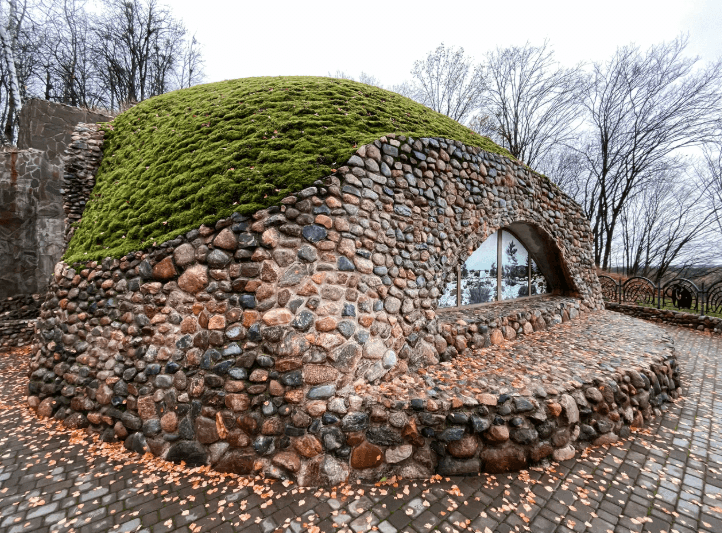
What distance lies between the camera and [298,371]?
3236 millimetres

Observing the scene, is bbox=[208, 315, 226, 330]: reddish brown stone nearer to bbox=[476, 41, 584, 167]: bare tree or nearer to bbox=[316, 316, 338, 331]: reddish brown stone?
bbox=[316, 316, 338, 331]: reddish brown stone

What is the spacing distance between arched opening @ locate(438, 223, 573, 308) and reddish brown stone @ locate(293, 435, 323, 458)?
356 centimetres

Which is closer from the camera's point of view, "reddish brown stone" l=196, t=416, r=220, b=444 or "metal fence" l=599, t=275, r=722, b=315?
"reddish brown stone" l=196, t=416, r=220, b=444

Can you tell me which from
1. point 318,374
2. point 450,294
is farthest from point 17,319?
point 450,294

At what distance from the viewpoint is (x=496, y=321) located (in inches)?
211

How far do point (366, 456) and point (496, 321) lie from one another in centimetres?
342

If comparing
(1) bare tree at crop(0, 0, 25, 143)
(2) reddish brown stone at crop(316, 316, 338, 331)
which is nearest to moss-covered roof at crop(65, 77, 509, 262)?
(2) reddish brown stone at crop(316, 316, 338, 331)

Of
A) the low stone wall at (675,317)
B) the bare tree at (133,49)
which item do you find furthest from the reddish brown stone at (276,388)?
the bare tree at (133,49)

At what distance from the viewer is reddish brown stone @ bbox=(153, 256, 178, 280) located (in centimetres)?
363

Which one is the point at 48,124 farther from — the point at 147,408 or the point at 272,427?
the point at 272,427

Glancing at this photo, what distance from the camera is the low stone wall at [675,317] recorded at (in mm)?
9070

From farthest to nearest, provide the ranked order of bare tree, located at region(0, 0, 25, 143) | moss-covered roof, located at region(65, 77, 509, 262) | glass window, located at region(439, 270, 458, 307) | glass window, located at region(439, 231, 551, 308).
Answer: bare tree, located at region(0, 0, 25, 143) → glass window, located at region(439, 231, 551, 308) → glass window, located at region(439, 270, 458, 307) → moss-covered roof, located at region(65, 77, 509, 262)

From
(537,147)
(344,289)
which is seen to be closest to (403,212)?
(344,289)

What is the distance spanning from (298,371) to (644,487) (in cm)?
353
